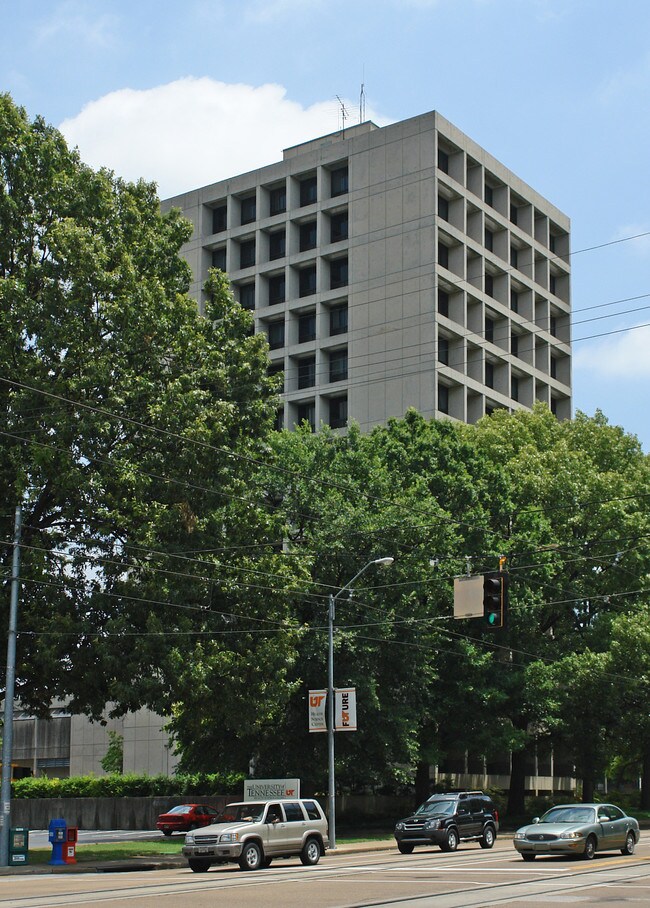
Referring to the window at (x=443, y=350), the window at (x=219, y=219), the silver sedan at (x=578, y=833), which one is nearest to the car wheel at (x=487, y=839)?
the silver sedan at (x=578, y=833)

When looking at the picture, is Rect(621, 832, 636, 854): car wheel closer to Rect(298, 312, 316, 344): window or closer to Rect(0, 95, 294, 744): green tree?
Rect(0, 95, 294, 744): green tree

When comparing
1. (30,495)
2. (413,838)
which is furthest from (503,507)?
(30,495)

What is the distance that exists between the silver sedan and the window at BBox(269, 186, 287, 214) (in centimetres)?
6592

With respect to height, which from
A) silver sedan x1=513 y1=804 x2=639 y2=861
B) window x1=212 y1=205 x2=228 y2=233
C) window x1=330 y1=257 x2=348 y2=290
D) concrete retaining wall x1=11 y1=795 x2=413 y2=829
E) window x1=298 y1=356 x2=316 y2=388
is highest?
window x1=212 y1=205 x2=228 y2=233

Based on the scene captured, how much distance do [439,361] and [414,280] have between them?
5.89m

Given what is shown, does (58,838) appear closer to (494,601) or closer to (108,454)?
(108,454)

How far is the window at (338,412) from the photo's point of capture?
80262 mm

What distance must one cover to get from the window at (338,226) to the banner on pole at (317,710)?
52.1m

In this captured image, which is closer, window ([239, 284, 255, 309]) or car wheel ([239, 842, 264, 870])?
car wheel ([239, 842, 264, 870])

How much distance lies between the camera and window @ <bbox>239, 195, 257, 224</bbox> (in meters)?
90.2

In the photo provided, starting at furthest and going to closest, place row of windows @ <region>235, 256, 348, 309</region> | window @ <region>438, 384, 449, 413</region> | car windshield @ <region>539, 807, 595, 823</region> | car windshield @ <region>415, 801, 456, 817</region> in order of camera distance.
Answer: row of windows @ <region>235, 256, 348, 309</region>, window @ <region>438, 384, 449, 413</region>, car windshield @ <region>415, 801, 456, 817</region>, car windshield @ <region>539, 807, 595, 823</region>

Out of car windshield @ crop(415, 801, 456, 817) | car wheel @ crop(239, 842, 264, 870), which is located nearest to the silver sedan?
car windshield @ crop(415, 801, 456, 817)

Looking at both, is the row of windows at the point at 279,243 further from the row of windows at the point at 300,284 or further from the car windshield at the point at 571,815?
the car windshield at the point at 571,815

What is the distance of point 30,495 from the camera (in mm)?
32406
